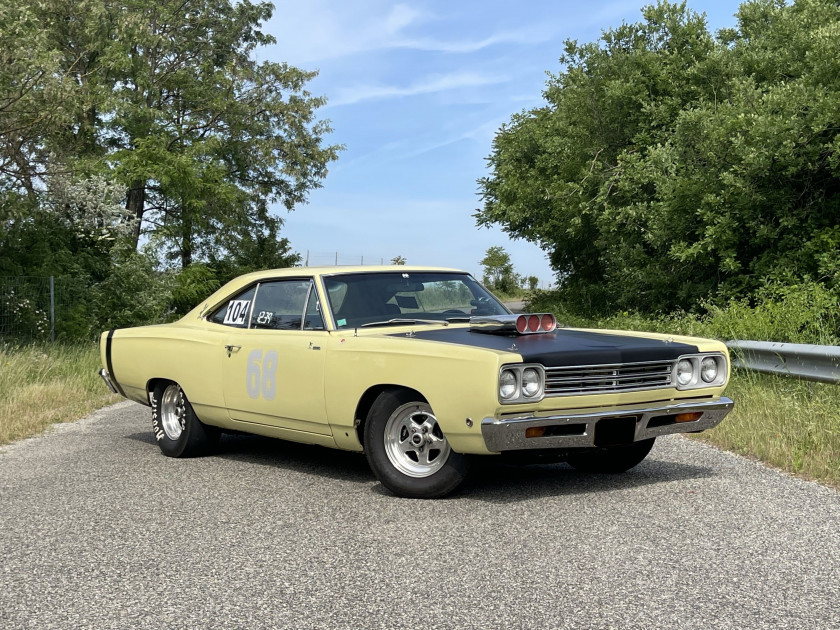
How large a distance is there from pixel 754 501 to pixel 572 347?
1.49 metres

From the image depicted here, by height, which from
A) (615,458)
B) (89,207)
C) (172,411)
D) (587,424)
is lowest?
(615,458)

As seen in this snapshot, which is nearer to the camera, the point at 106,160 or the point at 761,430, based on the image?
the point at 761,430


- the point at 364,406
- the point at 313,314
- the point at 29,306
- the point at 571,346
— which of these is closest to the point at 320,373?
the point at 364,406

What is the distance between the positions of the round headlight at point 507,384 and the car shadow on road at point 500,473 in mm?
639

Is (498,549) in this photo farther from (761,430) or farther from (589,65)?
(589,65)

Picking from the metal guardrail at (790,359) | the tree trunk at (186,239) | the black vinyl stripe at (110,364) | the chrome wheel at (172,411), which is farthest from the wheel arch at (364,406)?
the tree trunk at (186,239)

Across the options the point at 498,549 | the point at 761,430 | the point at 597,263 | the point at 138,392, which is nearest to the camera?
the point at 498,549

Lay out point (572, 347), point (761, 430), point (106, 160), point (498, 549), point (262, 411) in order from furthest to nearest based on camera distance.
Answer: point (106, 160), point (761, 430), point (262, 411), point (572, 347), point (498, 549)

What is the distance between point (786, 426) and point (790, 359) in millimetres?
1382

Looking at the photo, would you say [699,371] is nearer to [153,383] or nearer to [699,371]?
[699,371]

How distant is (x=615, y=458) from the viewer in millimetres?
6930

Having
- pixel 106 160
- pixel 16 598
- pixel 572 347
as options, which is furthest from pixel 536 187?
pixel 16 598

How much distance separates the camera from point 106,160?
34.5 metres

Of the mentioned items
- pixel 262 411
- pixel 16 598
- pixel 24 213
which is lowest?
pixel 16 598
